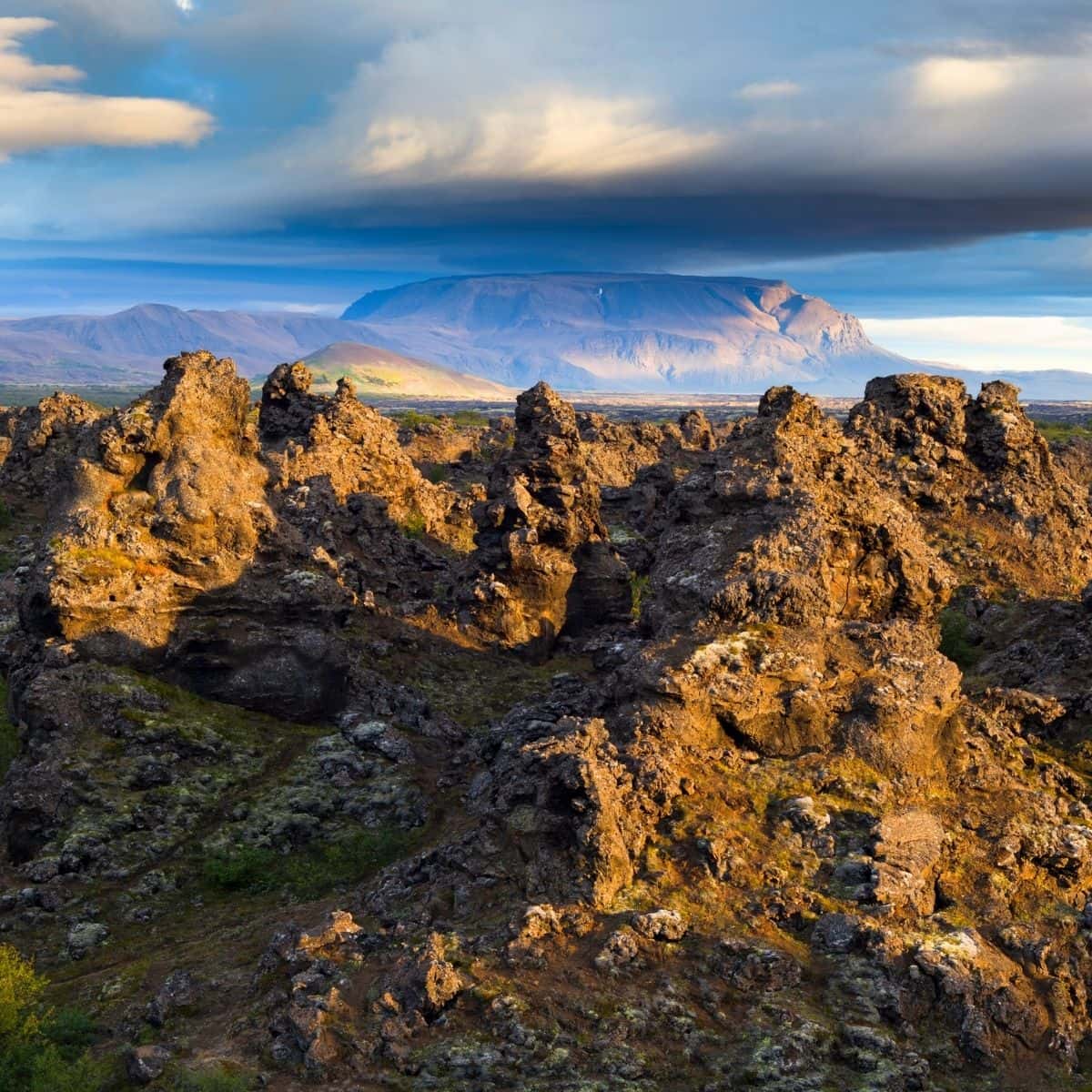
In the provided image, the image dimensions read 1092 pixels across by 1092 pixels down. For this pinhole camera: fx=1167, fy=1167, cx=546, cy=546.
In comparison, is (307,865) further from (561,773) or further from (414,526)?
(414,526)

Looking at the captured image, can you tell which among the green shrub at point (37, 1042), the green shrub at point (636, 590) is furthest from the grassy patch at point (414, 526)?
the green shrub at point (37, 1042)

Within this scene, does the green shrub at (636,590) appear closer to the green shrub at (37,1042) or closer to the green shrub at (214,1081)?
the green shrub at (37,1042)

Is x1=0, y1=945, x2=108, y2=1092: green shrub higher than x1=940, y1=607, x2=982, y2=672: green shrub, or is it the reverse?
x1=940, y1=607, x2=982, y2=672: green shrub

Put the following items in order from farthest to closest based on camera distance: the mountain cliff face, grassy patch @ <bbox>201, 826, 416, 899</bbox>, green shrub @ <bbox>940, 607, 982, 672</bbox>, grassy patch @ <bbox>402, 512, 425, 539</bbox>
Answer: grassy patch @ <bbox>402, 512, 425, 539</bbox> → green shrub @ <bbox>940, 607, 982, 672</bbox> → grassy patch @ <bbox>201, 826, 416, 899</bbox> → the mountain cliff face

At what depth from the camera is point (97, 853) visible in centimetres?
3180

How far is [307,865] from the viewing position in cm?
3212

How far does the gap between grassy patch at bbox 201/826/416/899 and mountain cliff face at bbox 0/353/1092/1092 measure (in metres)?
0.12

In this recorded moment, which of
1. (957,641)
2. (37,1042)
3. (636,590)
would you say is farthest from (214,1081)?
(636,590)

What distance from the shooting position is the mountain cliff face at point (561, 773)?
21000mm

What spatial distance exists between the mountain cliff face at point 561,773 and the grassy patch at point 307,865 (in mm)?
124

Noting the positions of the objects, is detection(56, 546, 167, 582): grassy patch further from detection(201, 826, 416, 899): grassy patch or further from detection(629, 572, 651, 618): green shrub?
detection(629, 572, 651, 618): green shrub

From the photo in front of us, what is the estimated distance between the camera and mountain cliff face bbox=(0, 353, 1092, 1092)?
2100 cm

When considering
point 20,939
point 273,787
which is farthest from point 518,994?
point 273,787

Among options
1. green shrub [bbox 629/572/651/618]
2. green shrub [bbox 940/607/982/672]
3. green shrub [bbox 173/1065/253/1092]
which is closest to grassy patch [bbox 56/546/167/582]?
green shrub [bbox 629/572/651/618]
